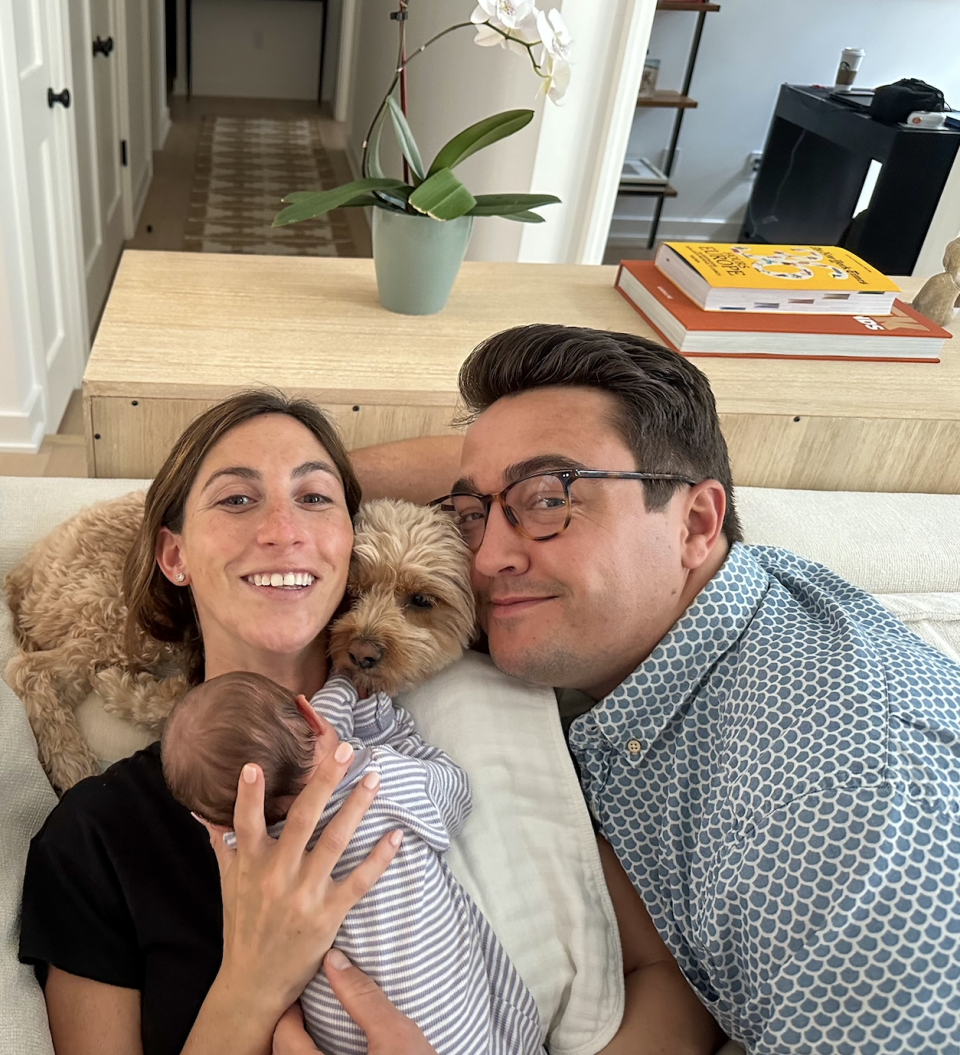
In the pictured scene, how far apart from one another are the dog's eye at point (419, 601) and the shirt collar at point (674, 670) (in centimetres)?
24

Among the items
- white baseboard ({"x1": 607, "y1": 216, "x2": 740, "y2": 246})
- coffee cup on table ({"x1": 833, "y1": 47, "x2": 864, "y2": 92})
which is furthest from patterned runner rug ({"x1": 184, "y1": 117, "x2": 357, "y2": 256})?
coffee cup on table ({"x1": 833, "y1": 47, "x2": 864, "y2": 92})

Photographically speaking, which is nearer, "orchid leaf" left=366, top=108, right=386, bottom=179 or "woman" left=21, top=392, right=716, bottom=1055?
"woman" left=21, top=392, right=716, bottom=1055

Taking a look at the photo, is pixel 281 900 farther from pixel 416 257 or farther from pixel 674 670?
pixel 416 257

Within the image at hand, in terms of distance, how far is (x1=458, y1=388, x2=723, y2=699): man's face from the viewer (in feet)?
3.46

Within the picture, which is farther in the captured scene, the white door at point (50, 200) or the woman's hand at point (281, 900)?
the white door at point (50, 200)

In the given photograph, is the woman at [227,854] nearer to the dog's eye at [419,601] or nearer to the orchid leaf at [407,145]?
the dog's eye at [419,601]

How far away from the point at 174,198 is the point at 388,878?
5011 millimetres

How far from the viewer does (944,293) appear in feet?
6.27

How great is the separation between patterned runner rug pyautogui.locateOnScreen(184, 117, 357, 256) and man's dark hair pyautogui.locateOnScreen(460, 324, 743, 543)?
127 inches

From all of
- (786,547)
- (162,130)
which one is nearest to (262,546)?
(786,547)

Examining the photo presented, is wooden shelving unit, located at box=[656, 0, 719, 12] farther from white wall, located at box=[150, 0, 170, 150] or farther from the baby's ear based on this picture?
the baby's ear

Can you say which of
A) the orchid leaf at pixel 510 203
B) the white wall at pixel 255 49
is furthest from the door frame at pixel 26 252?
the white wall at pixel 255 49

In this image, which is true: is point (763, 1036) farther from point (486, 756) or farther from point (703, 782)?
point (486, 756)

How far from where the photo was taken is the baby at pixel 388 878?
0.84m
